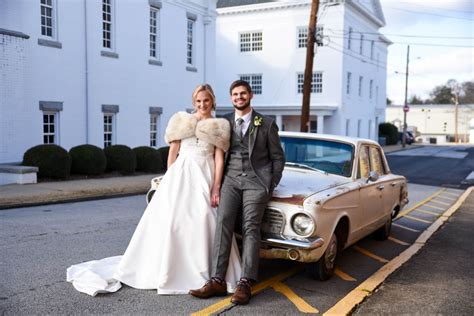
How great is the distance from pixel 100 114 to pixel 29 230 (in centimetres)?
1191

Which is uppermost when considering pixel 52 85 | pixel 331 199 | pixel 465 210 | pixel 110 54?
pixel 110 54

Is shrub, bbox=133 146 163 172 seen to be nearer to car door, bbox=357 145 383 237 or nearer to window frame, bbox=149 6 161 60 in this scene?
window frame, bbox=149 6 161 60

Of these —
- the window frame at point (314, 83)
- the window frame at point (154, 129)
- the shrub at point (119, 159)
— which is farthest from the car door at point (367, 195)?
the window frame at point (314, 83)

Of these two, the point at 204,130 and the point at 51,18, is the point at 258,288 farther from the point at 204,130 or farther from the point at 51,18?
the point at 51,18

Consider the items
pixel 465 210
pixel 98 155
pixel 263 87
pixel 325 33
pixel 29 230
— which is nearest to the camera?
pixel 29 230

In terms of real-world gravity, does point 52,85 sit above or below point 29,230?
above

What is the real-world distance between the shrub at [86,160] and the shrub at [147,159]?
2448mm

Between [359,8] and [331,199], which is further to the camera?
[359,8]

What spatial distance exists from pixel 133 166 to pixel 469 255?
Answer: 13.1 metres

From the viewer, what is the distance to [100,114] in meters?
19.7

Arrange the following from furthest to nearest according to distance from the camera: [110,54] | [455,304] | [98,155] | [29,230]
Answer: [110,54]
[98,155]
[29,230]
[455,304]

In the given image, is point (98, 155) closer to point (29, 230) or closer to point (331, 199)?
point (29, 230)

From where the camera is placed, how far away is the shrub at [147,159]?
19.4 metres

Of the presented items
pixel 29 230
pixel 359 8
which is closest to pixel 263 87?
pixel 359 8
